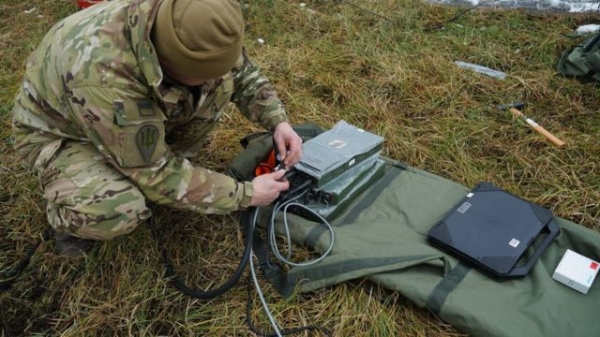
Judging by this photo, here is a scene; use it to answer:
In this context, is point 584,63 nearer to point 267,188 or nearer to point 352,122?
point 352,122

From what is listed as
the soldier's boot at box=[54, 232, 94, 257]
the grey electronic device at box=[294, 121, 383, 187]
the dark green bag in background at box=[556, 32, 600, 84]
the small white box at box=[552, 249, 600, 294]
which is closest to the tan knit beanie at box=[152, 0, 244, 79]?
the grey electronic device at box=[294, 121, 383, 187]

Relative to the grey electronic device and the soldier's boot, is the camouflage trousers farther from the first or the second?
the grey electronic device

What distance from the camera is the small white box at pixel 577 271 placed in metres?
1.66

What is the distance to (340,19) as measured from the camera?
378 centimetres

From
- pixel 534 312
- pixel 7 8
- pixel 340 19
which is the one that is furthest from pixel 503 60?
pixel 7 8

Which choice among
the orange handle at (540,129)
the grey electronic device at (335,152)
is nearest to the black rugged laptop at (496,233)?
the grey electronic device at (335,152)

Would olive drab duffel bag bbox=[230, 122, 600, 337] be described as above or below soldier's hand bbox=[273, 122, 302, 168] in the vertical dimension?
below

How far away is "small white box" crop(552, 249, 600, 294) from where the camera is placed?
65.4 inches

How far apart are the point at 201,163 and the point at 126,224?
752 mm

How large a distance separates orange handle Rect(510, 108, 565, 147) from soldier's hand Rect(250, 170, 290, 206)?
64.0 inches

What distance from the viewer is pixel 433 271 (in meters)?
1.74

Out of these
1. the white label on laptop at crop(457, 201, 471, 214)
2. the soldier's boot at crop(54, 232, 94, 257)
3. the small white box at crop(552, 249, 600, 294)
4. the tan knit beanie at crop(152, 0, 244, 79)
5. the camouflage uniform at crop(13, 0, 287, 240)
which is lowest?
the soldier's boot at crop(54, 232, 94, 257)

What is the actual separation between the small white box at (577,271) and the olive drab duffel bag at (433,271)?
26 millimetres

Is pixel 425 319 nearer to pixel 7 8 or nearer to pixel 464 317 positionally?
pixel 464 317
